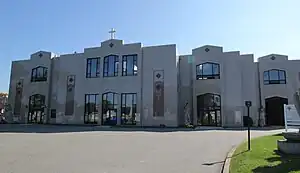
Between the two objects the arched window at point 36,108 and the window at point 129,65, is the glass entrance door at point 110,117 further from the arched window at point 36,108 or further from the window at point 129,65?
the arched window at point 36,108

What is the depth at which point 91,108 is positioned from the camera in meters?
39.8

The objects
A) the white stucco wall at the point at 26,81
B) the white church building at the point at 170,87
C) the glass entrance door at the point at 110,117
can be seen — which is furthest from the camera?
the white stucco wall at the point at 26,81

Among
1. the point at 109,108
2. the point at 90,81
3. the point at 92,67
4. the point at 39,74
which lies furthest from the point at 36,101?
the point at 109,108

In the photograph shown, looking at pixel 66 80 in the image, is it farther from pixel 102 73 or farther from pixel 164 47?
pixel 164 47

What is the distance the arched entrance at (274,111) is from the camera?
3822 centimetres

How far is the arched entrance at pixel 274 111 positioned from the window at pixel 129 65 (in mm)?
18520

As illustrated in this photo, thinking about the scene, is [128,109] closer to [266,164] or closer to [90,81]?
[90,81]

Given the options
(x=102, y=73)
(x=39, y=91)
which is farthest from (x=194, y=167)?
(x=39, y=91)

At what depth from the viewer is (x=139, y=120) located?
37031 millimetres

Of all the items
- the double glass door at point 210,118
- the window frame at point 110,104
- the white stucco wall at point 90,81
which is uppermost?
the white stucco wall at point 90,81

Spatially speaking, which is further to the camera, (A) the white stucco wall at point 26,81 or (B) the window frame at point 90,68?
(A) the white stucco wall at point 26,81

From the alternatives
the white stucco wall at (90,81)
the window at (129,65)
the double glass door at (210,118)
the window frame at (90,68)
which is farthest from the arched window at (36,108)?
the double glass door at (210,118)

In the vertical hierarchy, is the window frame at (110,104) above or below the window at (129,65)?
below

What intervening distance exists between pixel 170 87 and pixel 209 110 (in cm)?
609
